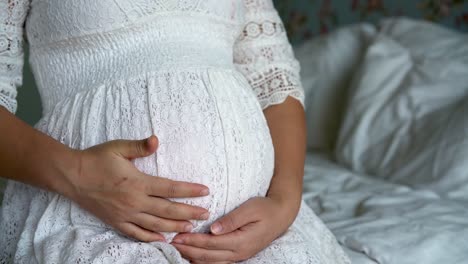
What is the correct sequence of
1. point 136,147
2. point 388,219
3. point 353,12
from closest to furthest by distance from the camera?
1. point 136,147
2. point 388,219
3. point 353,12

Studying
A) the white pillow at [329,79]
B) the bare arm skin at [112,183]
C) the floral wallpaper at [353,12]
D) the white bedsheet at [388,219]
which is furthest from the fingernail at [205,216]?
the floral wallpaper at [353,12]

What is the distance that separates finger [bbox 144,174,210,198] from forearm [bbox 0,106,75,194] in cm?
10

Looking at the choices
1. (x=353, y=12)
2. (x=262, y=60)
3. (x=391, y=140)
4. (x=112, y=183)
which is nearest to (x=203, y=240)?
(x=112, y=183)

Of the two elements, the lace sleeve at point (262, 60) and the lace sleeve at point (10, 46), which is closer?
the lace sleeve at point (10, 46)

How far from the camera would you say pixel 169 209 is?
779 mm

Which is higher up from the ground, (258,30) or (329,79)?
(258,30)

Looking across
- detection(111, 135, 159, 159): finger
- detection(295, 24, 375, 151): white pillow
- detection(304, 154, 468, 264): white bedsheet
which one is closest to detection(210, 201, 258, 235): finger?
detection(111, 135, 159, 159): finger

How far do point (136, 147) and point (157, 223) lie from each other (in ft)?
0.31

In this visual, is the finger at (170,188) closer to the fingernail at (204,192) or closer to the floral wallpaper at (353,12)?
the fingernail at (204,192)

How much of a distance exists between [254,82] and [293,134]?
0.35ft

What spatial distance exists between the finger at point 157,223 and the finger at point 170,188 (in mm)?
28

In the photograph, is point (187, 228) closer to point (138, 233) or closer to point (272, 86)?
point (138, 233)

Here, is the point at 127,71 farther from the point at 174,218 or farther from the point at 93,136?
the point at 174,218

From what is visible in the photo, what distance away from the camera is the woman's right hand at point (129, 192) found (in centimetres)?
76
